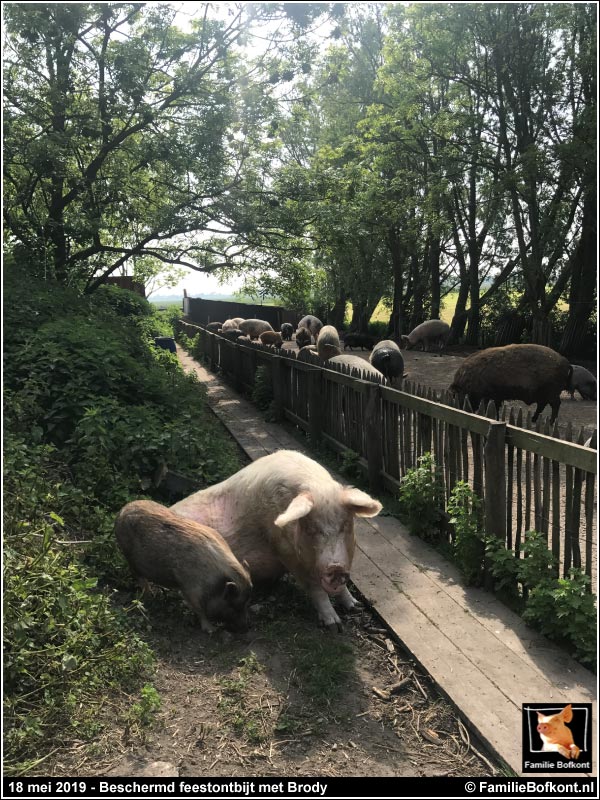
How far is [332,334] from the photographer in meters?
16.4

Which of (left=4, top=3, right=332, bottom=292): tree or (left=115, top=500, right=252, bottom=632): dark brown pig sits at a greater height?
(left=4, top=3, right=332, bottom=292): tree

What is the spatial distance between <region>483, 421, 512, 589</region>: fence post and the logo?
2.60m

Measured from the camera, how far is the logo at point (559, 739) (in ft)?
4.69

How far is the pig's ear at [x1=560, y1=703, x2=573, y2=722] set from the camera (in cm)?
153

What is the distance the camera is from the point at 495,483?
13.6 ft

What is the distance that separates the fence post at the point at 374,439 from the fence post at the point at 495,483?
2.30 metres

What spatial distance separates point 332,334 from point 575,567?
13257 millimetres

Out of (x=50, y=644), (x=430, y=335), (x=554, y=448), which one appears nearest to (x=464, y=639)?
(x=554, y=448)

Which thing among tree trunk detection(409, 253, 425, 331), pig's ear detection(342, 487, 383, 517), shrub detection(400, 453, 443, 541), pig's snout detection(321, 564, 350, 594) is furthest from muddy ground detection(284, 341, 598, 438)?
pig's snout detection(321, 564, 350, 594)

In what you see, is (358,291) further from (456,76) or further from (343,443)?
(343,443)

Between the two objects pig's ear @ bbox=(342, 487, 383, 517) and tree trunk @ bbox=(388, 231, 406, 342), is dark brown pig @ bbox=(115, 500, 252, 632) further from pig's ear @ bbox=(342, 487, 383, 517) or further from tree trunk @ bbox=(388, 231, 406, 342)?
tree trunk @ bbox=(388, 231, 406, 342)

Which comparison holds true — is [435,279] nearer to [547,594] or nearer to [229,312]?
[229,312]

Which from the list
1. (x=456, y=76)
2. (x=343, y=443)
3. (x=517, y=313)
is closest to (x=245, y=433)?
(x=343, y=443)

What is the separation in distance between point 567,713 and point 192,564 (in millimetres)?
2492
